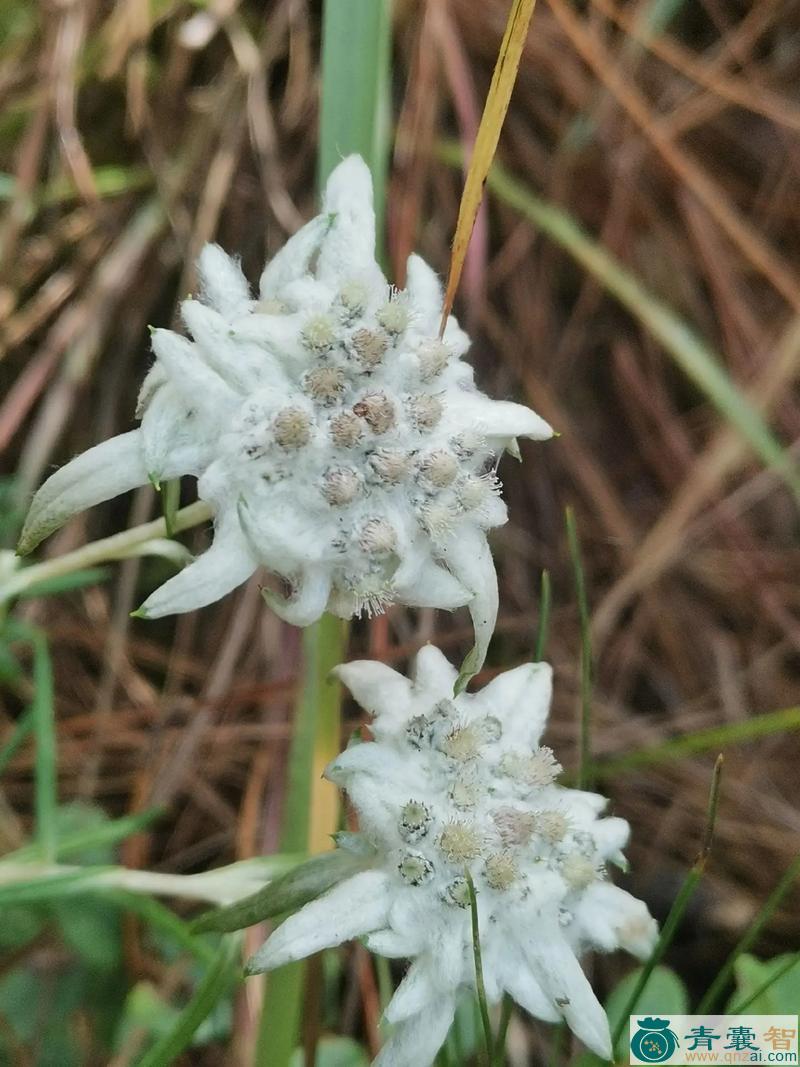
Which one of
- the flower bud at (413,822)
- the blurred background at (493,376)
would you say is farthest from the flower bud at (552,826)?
the blurred background at (493,376)

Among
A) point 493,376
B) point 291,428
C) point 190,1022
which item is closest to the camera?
point 291,428

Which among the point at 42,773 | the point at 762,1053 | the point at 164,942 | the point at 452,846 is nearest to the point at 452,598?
the point at 452,846

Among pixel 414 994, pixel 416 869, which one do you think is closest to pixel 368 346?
pixel 416 869

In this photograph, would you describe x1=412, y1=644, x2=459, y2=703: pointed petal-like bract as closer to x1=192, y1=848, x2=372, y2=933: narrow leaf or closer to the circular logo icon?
x1=192, y1=848, x2=372, y2=933: narrow leaf

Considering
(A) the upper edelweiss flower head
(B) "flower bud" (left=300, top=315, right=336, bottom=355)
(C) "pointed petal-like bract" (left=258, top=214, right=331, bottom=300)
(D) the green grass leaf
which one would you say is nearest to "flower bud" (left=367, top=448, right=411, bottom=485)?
(A) the upper edelweiss flower head

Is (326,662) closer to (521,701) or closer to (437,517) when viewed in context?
(521,701)

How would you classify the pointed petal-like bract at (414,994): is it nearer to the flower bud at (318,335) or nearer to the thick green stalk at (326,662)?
the thick green stalk at (326,662)

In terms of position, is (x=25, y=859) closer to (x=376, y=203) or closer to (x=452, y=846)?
(x=452, y=846)
